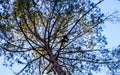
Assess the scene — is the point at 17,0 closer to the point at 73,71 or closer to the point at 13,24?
the point at 13,24

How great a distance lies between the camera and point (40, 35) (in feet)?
31.1

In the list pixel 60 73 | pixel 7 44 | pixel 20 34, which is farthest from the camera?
pixel 20 34

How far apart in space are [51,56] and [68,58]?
1.14 metres

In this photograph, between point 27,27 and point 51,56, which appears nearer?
point 51,56

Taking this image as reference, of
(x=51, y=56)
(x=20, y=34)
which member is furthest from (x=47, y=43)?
(x=20, y=34)

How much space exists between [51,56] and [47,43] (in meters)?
0.60

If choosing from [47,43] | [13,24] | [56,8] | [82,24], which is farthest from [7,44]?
[82,24]

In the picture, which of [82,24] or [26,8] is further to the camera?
[82,24]

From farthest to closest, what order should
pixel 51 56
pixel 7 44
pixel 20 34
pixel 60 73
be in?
pixel 20 34
pixel 7 44
pixel 51 56
pixel 60 73

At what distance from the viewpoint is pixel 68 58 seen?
944cm

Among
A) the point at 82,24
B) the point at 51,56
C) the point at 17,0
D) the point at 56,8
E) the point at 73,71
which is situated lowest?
the point at 73,71

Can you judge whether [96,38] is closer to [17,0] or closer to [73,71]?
[73,71]

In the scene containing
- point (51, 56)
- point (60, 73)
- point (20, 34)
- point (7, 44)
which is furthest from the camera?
point (20, 34)

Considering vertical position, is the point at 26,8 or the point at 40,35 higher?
the point at 26,8
